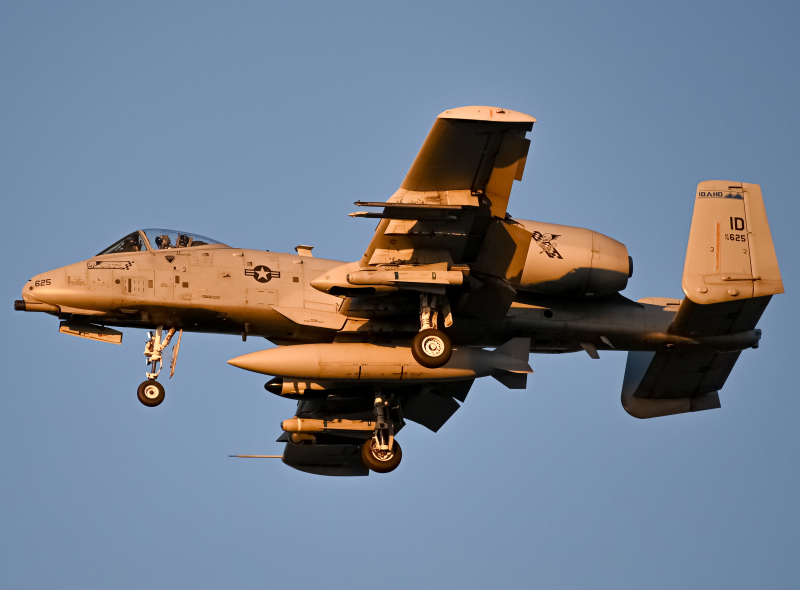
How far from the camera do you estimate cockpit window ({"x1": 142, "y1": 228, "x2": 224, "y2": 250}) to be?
24156 millimetres

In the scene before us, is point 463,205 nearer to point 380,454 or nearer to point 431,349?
point 431,349

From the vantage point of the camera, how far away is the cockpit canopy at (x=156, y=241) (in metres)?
24.1

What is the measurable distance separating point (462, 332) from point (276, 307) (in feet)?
12.5

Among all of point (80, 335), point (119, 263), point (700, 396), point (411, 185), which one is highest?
point (411, 185)

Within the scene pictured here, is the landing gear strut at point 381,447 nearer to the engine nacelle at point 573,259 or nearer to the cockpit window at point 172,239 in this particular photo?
the engine nacelle at point 573,259

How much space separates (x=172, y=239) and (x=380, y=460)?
6326 mm

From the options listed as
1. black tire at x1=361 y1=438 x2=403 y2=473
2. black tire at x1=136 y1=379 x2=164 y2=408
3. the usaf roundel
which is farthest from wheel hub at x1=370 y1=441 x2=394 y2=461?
black tire at x1=136 y1=379 x2=164 y2=408

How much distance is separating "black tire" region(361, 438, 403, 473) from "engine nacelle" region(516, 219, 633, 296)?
15.7ft

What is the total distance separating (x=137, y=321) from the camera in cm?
2386

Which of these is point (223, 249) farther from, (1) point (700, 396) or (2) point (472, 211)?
(1) point (700, 396)

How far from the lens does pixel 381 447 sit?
25047mm

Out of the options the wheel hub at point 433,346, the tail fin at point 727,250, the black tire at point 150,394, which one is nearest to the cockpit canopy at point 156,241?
the black tire at point 150,394

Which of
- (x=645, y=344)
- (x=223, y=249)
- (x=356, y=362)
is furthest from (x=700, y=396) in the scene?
(x=223, y=249)

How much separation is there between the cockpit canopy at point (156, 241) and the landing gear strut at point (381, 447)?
489 centimetres
